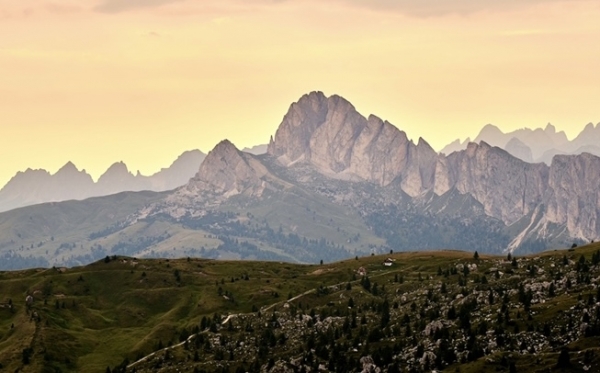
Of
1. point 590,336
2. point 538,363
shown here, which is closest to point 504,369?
point 538,363

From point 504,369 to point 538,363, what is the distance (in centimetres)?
760

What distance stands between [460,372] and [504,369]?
10306mm

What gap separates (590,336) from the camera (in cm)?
19925

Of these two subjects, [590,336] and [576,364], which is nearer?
[576,364]

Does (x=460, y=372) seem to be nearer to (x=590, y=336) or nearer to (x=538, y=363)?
(x=538, y=363)

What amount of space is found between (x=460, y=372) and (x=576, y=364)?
2714 centimetres

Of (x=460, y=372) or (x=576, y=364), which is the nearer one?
(x=576, y=364)

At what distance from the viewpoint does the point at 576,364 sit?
18212 centimetres

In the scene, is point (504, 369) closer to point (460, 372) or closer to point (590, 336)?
point (460, 372)

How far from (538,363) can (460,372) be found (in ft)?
58.6

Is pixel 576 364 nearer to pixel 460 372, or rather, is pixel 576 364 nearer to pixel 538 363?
pixel 538 363

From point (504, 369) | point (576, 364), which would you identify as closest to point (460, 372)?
point (504, 369)

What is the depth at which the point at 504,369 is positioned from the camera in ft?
633
